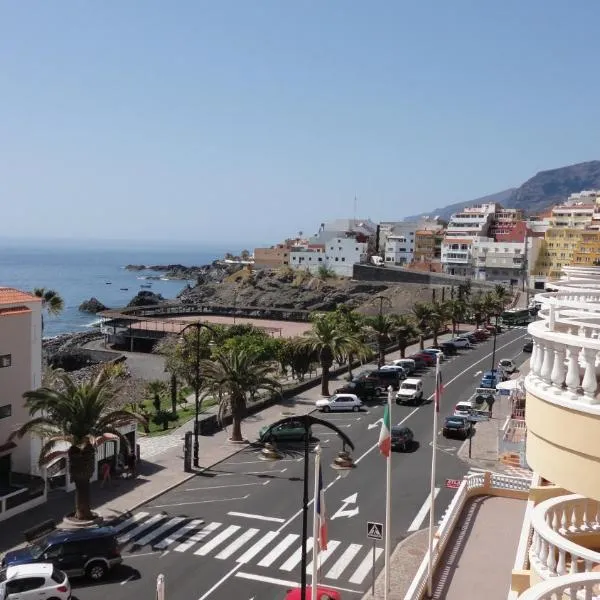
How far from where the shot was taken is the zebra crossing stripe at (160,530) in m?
21.7

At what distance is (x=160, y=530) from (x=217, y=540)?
2.23 meters

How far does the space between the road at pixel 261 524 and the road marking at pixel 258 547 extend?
1.3 inches

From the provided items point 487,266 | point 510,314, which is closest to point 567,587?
point 510,314

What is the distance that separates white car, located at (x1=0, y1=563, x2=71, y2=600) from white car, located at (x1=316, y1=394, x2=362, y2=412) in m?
24.2

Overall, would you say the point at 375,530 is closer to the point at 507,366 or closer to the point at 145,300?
the point at 507,366

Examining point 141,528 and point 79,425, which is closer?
point 79,425

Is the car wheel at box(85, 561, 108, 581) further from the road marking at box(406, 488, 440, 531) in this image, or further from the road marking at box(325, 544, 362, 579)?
the road marking at box(406, 488, 440, 531)

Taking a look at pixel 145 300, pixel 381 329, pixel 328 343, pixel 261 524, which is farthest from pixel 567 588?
pixel 145 300

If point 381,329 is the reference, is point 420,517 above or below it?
below

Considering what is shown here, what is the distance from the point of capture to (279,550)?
21.0 metres

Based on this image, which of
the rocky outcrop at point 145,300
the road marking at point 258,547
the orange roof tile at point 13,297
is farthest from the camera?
the rocky outcrop at point 145,300

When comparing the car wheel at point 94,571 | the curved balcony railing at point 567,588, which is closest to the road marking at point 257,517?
the car wheel at point 94,571

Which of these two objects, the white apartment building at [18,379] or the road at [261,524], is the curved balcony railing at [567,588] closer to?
the road at [261,524]

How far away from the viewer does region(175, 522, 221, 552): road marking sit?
69.5ft
